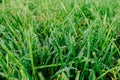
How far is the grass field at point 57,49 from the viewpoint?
989 millimetres

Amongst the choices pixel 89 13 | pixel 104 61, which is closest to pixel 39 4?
pixel 89 13

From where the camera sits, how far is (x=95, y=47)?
1225mm

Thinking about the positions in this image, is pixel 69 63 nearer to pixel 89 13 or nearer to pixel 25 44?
pixel 25 44

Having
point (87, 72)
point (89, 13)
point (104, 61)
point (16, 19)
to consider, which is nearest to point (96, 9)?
point (89, 13)

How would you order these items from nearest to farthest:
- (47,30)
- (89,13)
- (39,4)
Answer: (47,30)
(89,13)
(39,4)

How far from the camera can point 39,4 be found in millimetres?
1888

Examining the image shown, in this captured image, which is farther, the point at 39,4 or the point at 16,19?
the point at 39,4

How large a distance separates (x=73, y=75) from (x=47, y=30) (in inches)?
16.1

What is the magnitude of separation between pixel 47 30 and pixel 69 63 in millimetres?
405

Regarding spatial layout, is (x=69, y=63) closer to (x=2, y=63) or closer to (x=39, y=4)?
(x=2, y=63)

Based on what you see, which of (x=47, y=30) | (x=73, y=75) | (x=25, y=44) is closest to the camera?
(x=73, y=75)

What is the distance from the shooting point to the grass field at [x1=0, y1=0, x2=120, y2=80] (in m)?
0.99

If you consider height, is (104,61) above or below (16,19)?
below

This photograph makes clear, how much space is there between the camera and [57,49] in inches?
43.6
